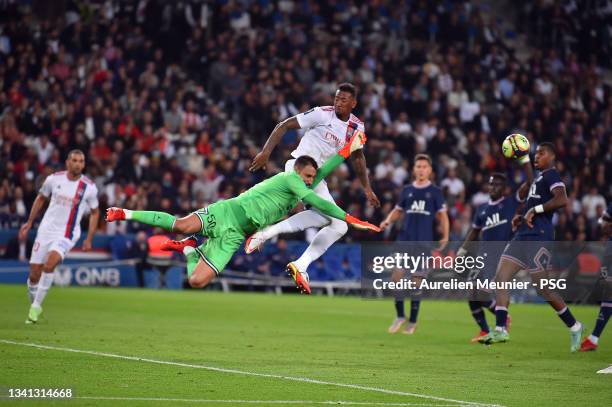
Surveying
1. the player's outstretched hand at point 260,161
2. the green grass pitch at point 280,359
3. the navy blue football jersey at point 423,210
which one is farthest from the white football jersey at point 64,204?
the player's outstretched hand at point 260,161

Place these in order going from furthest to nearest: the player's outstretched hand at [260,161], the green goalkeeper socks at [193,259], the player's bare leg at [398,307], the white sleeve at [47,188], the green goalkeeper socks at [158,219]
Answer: the player's bare leg at [398,307], the white sleeve at [47,188], the green goalkeeper socks at [193,259], the green goalkeeper socks at [158,219], the player's outstretched hand at [260,161]

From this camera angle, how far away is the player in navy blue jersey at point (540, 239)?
1409cm

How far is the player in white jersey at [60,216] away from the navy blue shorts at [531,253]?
6.90m

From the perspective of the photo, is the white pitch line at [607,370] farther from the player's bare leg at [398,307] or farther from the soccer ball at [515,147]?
the player's bare leg at [398,307]

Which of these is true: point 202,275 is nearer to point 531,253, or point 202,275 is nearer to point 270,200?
point 270,200

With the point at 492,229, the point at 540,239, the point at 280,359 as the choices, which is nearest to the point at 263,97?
the point at 492,229

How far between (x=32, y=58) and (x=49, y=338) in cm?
1722

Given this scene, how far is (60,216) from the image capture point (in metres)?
16.7

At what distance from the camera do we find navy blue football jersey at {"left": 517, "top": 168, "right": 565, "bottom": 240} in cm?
1423

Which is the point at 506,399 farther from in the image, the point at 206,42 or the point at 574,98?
the point at 574,98

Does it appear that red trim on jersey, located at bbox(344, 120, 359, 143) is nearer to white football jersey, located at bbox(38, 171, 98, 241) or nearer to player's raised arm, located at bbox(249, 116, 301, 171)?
player's raised arm, located at bbox(249, 116, 301, 171)

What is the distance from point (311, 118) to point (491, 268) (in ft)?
16.0

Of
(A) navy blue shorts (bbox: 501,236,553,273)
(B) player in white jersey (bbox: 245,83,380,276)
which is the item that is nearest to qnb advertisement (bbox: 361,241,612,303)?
(A) navy blue shorts (bbox: 501,236,553,273)

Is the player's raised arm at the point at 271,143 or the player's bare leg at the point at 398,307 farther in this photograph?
the player's bare leg at the point at 398,307
